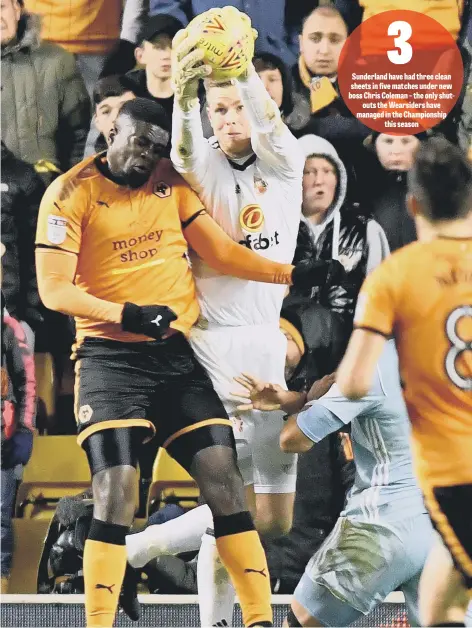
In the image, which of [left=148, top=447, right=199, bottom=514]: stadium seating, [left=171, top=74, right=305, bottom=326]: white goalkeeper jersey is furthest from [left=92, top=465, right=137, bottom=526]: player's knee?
[left=171, top=74, right=305, bottom=326]: white goalkeeper jersey

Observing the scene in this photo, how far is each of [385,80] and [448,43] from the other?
206 mm

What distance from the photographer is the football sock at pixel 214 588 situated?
258 centimetres

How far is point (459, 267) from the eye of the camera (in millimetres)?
2434

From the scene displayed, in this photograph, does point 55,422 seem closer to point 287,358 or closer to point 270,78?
point 287,358

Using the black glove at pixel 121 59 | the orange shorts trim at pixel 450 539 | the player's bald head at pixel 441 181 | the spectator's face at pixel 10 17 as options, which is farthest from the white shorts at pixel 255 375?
the spectator's face at pixel 10 17

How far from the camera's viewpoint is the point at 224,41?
252 centimetres

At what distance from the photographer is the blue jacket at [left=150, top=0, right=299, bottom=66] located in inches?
103

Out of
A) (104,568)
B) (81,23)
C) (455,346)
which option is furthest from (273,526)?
(81,23)

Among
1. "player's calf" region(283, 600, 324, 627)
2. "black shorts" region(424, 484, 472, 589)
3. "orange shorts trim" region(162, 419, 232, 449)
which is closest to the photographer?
"black shorts" region(424, 484, 472, 589)

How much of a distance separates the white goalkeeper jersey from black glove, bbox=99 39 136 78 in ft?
1.05

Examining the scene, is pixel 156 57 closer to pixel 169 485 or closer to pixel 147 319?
pixel 147 319

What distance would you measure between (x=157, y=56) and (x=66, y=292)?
28.4 inches

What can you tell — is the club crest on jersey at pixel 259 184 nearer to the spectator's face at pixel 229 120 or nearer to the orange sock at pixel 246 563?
the spectator's face at pixel 229 120

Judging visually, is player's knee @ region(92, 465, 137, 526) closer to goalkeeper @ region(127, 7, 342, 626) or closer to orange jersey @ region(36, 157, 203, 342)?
goalkeeper @ region(127, 7, 342, 626)
